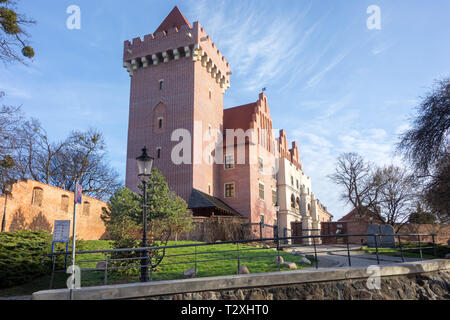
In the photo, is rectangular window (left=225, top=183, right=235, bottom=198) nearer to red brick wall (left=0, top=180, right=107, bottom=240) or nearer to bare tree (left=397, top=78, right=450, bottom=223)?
red brick wall (left=0, top=180, right=107, bottom=240)

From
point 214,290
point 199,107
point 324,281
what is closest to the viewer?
point 214,290

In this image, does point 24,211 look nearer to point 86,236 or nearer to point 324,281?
point 86,236

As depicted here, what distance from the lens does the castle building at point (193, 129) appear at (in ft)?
100

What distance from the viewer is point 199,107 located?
32094 mm

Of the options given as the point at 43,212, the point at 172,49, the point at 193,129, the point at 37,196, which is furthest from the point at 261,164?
the point at 37,196

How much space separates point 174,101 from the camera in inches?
1262

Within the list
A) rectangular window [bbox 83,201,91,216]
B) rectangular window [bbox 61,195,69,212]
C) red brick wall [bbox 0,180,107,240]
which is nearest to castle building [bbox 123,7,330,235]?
rectangular window [bbox 83,201,91,216]

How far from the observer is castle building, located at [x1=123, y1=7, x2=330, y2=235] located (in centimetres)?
3059

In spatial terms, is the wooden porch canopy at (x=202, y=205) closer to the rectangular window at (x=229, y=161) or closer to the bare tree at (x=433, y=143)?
the rectangular window at (x=229, y=161)

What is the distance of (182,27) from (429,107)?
24.0m

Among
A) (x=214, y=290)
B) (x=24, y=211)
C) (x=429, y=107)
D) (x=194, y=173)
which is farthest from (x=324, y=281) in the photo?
(x=194, y=173)

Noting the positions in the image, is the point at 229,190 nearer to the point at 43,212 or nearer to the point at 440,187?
the point at 43,212

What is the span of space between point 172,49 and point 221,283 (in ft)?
90.9

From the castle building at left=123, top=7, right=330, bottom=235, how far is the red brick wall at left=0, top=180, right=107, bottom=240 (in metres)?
4.78
